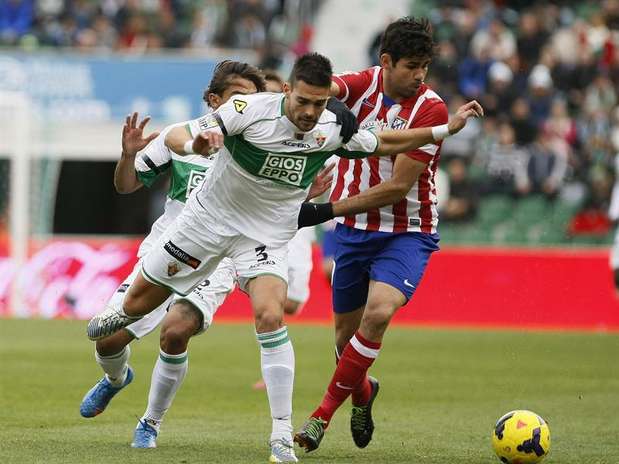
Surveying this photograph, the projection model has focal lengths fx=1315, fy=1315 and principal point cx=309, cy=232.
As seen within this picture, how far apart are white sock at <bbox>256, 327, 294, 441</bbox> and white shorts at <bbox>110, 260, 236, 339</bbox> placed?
3.18 ft

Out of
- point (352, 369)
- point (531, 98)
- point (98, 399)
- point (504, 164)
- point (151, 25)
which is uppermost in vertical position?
point (352, 369)

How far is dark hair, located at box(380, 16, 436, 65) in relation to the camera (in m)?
7.94

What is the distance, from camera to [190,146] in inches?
268

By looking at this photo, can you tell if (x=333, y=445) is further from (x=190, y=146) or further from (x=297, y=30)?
(x=297, y=30)

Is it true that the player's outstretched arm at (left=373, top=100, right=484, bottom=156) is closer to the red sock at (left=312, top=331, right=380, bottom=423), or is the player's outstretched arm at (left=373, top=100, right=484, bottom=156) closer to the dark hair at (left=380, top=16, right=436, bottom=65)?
the dark hair at (left=380, top=16, right=436, bottom=65)

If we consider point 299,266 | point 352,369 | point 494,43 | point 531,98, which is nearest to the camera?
point 352,369

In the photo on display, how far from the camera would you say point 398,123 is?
8234 millimetres

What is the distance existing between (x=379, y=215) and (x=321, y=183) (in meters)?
0.48

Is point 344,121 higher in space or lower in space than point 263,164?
higher

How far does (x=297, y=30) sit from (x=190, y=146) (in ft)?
61.4

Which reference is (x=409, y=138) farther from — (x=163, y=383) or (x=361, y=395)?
(x=163, y=383)

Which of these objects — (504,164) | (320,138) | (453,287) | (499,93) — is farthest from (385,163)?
(499,93)

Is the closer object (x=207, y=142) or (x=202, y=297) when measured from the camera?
(x=207, y=142)

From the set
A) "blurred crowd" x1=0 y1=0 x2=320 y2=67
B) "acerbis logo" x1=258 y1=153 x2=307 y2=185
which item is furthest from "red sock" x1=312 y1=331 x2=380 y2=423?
"blurred crowd" x1=0 y1=0 x2=320 y2=67
